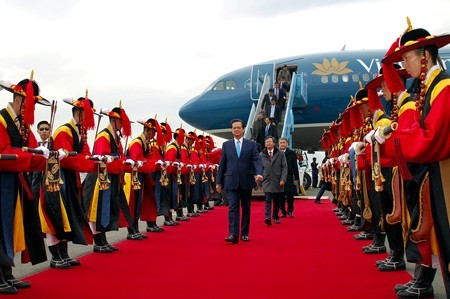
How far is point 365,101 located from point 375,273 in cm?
188

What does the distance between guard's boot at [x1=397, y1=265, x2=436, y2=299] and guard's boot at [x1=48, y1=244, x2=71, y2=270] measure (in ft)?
10.3

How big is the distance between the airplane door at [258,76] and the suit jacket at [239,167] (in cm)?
1195

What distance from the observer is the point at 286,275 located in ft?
15.7

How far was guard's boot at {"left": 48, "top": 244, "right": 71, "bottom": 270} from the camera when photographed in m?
5.26

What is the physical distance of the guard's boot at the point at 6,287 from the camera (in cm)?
414

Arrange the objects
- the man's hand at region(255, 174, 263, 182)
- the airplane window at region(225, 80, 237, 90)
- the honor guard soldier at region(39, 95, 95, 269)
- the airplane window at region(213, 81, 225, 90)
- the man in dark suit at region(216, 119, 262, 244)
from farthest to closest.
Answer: the airplane window at region(213, 81, 225, 90) < the airplane window at region(225, 80, 237, 90) < the man in dark suit at region(216, 119, 262, 244) < the man's hand at region(255, 174, 263, 182) < the honor guard soldier at region(39, 95, 95, 269)

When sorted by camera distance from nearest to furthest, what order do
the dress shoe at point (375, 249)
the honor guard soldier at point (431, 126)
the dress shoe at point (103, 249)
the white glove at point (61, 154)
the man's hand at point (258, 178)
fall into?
1. the honor guard soldier at point (431, 126)
2. the white glove at point (61, 154)
3. the dress shoe at point (375, 249)
4. the dress shoe at point (103, 249)
5. the man's hand at point (258, 178)

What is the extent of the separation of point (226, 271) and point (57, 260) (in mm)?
1691

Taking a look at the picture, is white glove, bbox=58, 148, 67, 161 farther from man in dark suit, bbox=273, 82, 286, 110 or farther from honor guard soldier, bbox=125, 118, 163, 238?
man in dark suit, bbox=273, 82, 286, 110

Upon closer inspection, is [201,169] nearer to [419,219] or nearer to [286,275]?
[286,275]

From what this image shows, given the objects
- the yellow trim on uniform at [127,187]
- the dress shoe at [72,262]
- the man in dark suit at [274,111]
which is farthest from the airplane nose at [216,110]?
the dress shoe at [72,262]

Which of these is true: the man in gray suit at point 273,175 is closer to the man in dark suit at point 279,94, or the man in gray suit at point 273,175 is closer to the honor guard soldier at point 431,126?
the honor guard soldier at point 431,126

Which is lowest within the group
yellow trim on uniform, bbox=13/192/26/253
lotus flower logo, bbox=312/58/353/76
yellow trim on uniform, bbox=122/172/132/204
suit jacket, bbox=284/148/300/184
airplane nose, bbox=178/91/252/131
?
yellow trim on uniform, bbox=13/192/26/253

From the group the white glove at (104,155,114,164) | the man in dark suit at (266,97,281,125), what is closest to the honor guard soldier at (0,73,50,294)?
the white glove at (104,155,114,164)
